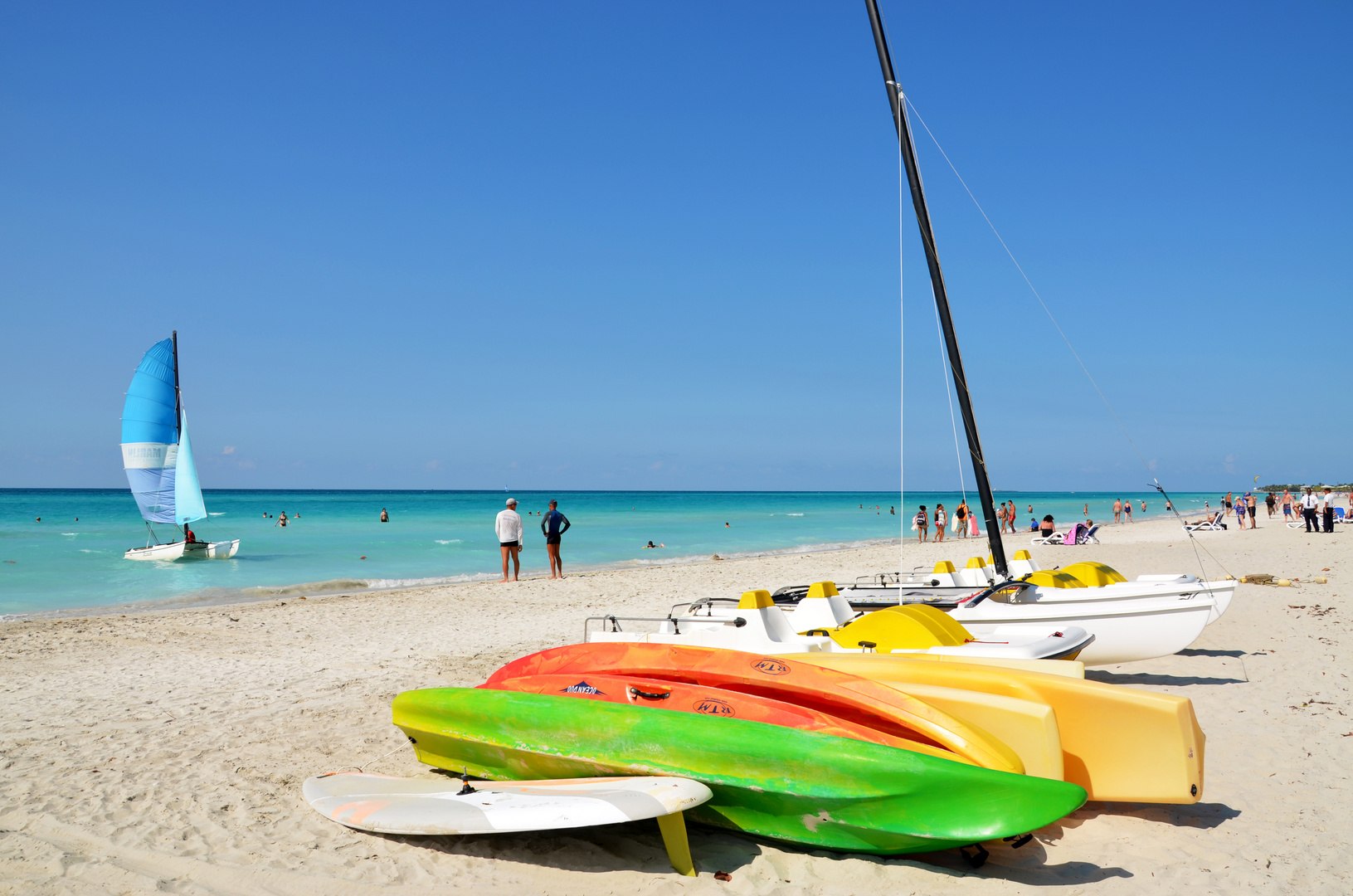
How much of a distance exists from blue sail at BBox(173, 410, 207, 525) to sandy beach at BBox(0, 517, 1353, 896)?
1187 cm

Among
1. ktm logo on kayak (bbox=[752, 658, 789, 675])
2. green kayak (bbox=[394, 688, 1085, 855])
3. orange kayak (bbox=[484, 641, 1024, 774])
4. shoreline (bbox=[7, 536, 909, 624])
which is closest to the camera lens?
green kayak (bbox=[394, 688, 1085, 855])

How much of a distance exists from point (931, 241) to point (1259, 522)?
109ft

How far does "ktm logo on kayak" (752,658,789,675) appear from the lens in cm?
456

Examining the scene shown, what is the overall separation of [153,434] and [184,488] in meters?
1.59

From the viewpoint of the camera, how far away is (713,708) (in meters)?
4.18

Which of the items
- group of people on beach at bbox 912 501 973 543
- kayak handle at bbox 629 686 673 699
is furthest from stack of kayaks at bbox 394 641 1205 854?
group of people on beach at bbox 912 501 973 543

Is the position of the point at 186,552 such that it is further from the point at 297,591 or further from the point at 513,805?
the point at 513,805

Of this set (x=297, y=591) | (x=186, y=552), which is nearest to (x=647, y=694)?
(x=297, y=591)

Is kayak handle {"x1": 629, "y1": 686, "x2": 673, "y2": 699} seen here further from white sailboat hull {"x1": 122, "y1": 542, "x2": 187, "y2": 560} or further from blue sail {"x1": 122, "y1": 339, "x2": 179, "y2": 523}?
blue sail {"x1": 122, "y1": 339, "x2": 179, "y2": 523}

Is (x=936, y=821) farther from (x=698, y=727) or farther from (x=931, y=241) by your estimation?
(x=931, y=241)

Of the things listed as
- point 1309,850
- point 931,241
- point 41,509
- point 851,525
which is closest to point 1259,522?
point 851,525

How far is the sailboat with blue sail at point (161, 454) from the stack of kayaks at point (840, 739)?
19586 millimetres

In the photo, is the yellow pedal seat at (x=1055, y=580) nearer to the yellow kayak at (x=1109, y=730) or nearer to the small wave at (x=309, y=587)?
the yellow kayak at (x=1109, y=730)

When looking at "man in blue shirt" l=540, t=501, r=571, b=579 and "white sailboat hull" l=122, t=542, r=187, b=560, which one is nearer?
"man in blue shirt" l=540, t=501, r=571, b=579
